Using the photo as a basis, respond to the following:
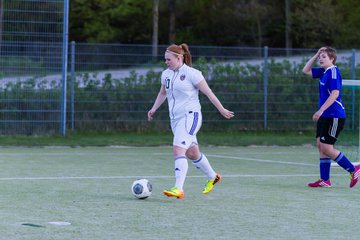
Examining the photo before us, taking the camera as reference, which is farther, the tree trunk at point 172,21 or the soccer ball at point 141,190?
the tree trunk at point 172,21

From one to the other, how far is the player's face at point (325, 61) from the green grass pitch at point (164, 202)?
1681mm

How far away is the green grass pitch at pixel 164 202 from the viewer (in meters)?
7.97

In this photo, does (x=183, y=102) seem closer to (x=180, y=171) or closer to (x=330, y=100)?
(x=180, y=171)

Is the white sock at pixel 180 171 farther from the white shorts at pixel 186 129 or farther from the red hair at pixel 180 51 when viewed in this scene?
the red hair at pixel 180 51

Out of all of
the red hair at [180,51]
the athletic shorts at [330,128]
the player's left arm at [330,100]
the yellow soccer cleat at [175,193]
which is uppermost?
the red hair at [180,51]

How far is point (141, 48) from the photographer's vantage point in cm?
2195

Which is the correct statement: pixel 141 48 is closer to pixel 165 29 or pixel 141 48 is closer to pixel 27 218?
pixel 27 218

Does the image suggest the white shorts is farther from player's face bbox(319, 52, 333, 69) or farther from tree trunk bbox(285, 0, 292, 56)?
tree trunk bbox(285, 0, 292, 56)

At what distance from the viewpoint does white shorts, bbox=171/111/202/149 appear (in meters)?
10.7

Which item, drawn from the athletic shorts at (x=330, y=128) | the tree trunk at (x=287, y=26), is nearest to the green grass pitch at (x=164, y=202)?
the athletic shorts at (x=330, y=128)

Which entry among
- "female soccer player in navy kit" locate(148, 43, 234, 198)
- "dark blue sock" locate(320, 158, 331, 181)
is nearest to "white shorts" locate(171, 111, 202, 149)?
"female soccer player in navy kit" locate(148, 43, 234, 198)

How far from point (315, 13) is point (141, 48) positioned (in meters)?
27.4

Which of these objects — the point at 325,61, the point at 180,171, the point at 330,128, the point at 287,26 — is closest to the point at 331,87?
the point at 325,61

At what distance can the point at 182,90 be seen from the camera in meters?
10.8
